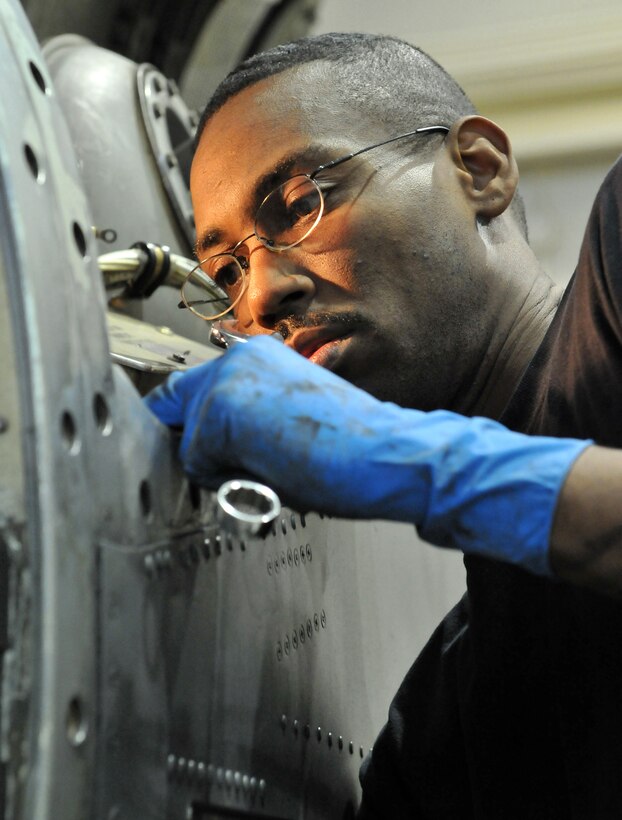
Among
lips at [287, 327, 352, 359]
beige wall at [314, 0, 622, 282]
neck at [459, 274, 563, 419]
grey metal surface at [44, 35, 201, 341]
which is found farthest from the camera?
beige wall at [314, 0, 622, 282]

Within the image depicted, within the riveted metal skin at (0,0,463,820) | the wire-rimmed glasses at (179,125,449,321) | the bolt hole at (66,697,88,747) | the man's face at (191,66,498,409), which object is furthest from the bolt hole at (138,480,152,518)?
the wire-rimmed glasses at (179,125,449,321)

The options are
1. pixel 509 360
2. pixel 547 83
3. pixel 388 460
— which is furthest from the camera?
pixel 547 83

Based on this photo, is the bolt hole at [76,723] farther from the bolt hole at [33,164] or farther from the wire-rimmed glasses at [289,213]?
the wire-rimmed glasses at [289,213]

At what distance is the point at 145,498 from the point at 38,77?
0.31m

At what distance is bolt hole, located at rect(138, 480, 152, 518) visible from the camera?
0.77 meters

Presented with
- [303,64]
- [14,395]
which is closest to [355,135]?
[303,64]

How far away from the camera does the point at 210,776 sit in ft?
2.73

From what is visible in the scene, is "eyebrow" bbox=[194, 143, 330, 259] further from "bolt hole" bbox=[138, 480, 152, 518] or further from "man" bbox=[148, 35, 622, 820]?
"bolt hole" bbox=[138, 480, 152, 518]

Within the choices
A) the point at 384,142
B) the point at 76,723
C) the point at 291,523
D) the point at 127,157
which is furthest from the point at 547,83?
the point at 76,723

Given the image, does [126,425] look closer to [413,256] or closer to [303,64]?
[413,256]

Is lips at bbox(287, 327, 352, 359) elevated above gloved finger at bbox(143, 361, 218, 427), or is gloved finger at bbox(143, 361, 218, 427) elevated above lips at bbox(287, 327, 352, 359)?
gloved finger at bbox(143, 361, 218, 427)

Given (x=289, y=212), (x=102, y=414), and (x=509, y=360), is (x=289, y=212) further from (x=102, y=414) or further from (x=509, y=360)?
(x=102, y=414)

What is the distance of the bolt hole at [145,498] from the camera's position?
77 cm

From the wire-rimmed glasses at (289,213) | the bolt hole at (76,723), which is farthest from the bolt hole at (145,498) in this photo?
the wire-rimmed glasses at (289,213)
